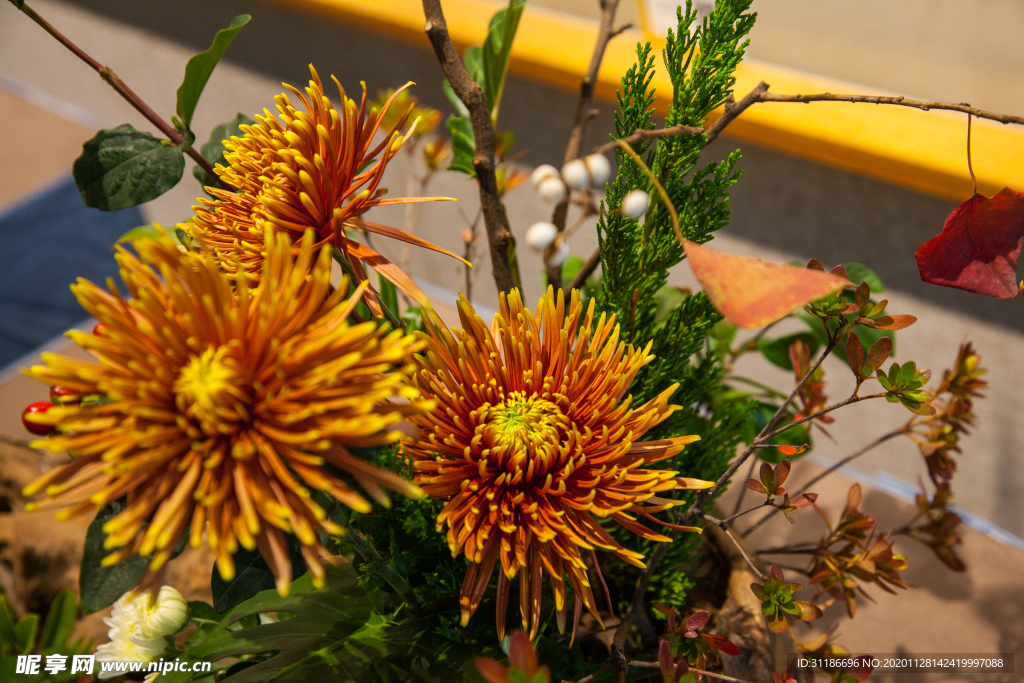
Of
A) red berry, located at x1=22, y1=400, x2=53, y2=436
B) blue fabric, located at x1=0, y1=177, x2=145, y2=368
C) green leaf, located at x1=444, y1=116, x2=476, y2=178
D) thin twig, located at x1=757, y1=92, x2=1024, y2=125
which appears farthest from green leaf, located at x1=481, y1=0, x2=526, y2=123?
blue fabric, located at x1=0, y1=177, x2=145, y2=368

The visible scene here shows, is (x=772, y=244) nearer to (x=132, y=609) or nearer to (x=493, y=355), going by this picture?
(x=493, y=355)

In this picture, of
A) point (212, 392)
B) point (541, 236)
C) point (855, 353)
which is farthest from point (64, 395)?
point (855, 353)

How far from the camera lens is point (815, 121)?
0.54 meters

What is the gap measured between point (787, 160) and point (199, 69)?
0.53 meters

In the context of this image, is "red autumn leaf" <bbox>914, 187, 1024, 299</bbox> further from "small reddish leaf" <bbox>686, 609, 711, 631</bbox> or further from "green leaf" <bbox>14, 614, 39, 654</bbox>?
"green leaf" <bbox>14, 614, 39, 654</bbox>

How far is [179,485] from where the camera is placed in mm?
157

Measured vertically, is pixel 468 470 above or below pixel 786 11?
below

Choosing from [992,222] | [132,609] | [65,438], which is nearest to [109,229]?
[132,609]

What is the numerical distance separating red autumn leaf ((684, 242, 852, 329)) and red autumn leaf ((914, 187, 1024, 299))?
3.5 inches

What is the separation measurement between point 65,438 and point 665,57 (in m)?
0.24

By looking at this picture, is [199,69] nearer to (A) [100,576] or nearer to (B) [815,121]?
(A) [100,576]

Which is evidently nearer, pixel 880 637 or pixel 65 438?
pixel 65 438

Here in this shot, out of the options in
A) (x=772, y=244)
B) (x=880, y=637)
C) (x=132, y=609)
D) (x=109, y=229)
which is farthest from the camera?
(x=109, y=229)

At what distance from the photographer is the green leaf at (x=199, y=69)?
0.25 metres
